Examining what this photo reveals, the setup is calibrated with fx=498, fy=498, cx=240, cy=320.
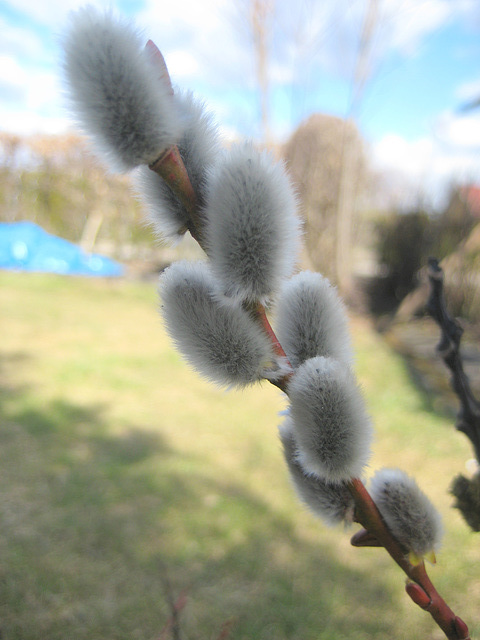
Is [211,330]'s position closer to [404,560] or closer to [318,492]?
[318,492]

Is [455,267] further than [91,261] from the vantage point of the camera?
No

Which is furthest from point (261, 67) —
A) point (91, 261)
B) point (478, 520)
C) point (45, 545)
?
point (478, 520)

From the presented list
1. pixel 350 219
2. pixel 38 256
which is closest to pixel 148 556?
pixel 350 219

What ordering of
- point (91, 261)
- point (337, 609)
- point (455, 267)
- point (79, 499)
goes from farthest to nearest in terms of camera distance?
point (91, 261) → point (455, 267) → point (79, 499) → point (337, 609)

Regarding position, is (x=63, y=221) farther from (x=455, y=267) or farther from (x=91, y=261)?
(x=455, y=267)

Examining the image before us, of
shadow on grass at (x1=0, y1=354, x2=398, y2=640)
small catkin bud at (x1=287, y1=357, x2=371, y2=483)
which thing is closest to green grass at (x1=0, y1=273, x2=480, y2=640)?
shadow on grass at (x1=0, y1=354, x2=398, y2=640)

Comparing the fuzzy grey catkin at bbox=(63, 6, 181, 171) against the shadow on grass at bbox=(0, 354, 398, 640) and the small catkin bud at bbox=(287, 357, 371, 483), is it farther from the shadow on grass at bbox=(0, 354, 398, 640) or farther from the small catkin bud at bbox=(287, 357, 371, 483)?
the shadow on grass at bbox=(0, 354, 398, 640)
